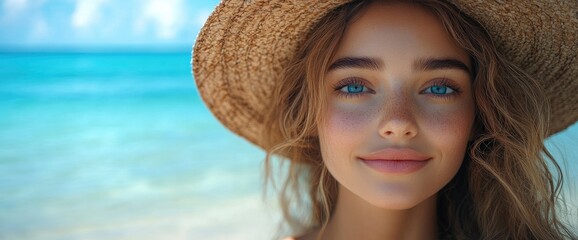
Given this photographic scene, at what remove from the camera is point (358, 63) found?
6.97ft

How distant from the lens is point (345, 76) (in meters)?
2.17

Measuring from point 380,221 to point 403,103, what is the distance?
0.44 metres

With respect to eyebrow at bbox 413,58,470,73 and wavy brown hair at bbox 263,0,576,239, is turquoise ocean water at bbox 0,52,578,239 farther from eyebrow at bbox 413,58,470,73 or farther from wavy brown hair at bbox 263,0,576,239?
eyebrow at bbox 413,58,470,73

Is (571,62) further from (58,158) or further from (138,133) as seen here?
(138,133)

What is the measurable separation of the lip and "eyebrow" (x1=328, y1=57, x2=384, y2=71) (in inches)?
8.7

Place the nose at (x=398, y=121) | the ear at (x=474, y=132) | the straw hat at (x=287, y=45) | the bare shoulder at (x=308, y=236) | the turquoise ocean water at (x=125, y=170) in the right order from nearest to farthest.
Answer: the nose at (x=398, y=121) → the straw hat at (x=287, y=45) → the ear at (x=474, y=132) → the bare shoulder at (x=308, y=236) → the turquoise ocean water at (x=125, y=170)

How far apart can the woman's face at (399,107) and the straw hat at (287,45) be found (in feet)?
0.42

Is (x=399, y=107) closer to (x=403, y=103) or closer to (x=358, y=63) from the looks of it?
(x=403, y=103)

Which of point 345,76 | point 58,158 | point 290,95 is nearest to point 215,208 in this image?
point 58,158

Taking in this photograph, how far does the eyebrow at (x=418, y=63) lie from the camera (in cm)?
206

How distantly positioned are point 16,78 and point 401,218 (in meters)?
11.1

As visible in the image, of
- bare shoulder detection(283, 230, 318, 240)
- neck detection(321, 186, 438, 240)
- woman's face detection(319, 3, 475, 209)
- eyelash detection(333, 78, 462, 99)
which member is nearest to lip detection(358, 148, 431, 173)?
woman's face detection(319, 3, 475, 209)

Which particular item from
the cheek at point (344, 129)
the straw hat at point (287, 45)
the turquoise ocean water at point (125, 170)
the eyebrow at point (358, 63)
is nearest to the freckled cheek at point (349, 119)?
the cheek at point (344, 129)

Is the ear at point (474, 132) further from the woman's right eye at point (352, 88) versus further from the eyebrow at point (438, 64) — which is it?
the woman's right eye at point (352, 88)
